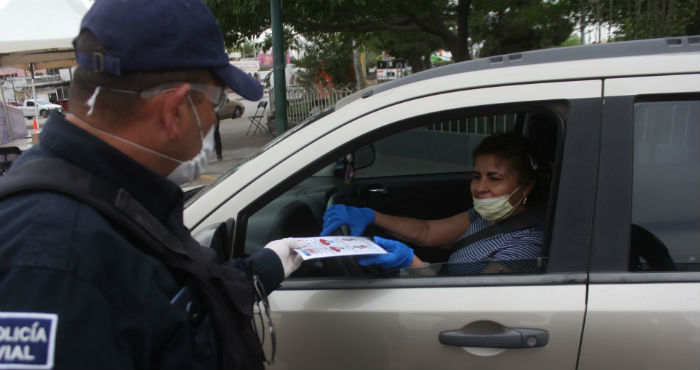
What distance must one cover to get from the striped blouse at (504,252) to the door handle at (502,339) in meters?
0.23

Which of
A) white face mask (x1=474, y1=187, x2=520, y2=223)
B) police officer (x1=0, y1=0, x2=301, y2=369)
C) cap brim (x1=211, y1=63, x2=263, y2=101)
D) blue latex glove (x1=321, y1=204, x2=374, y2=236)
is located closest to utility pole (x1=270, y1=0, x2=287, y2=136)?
blue latex glove (x1=321, y1=204, x2=374, y2=236)

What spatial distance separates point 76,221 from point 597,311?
4.43 ft

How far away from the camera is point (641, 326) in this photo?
140cm

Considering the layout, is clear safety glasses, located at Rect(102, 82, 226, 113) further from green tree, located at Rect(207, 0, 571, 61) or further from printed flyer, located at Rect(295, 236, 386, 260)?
green tree, located at Rect(207, 0, 571, 61)

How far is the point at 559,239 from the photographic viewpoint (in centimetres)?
149

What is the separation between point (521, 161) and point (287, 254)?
48.2 inches

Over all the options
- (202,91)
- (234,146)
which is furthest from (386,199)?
(234,146)

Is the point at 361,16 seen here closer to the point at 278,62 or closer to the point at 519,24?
the point at 278,62

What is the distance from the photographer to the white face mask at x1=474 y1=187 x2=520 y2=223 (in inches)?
85.0

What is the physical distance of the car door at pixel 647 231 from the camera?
4.59ft

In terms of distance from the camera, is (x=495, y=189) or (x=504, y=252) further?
(x=495, y=189)

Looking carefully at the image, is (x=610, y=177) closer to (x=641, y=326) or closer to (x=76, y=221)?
(x=641, y=326)

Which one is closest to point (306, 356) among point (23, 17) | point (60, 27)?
point (60, 27)

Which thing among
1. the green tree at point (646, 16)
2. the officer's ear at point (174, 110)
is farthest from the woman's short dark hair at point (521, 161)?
the green tree at point (646, 16)
